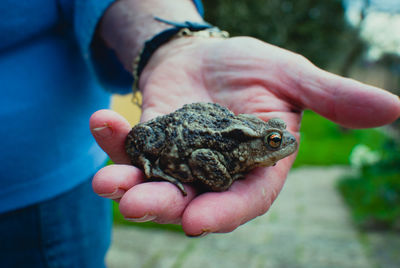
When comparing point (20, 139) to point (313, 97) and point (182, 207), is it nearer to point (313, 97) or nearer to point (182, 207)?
point (182, 207)

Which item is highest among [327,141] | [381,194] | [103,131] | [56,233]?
[103,131]

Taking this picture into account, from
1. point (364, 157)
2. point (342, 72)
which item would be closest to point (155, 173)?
point (364, 157)

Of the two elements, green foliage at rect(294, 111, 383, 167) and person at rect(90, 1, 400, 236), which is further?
green foliage at rect(294, 111, 383, 167)

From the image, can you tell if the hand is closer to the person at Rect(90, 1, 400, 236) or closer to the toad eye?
the person at Rect(90, 1, 400, 236)

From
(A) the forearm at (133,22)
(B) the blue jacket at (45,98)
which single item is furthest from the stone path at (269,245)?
(A) the forearm at (133,22)

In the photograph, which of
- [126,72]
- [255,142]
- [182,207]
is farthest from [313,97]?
[126,72]

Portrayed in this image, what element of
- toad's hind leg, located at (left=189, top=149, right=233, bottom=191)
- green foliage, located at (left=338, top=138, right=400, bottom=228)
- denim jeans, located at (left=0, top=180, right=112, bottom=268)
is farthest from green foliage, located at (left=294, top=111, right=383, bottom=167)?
denim jeans, located at (left=0, top=180, right=112, bottom=268)

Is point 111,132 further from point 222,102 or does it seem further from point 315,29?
point 315,29

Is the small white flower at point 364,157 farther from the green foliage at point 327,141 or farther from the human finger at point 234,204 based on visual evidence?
the human finger at point 234,204
